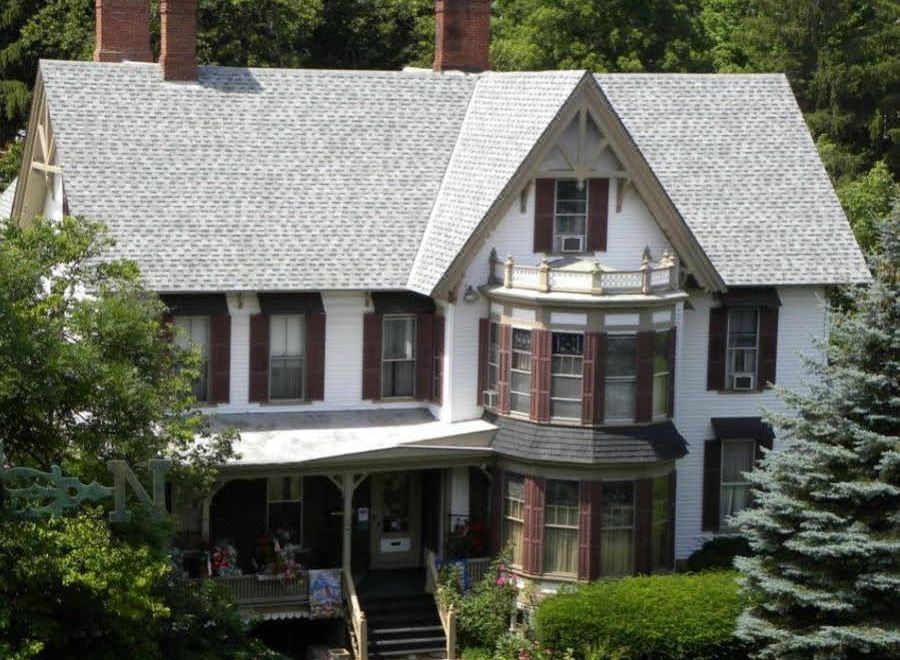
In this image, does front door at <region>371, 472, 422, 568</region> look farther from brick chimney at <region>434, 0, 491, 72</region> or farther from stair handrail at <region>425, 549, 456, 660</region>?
brick chimney at <region>434, 0, 491, 72</region>

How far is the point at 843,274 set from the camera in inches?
1537

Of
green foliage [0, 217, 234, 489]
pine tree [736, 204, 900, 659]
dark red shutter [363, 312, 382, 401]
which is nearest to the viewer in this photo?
green foliage [0, 217, 234, 489]

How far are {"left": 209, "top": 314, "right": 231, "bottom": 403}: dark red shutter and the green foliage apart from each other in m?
4.90

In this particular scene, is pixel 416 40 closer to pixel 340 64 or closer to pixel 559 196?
pixel 340 64

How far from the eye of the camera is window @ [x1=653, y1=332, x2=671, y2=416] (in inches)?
1420

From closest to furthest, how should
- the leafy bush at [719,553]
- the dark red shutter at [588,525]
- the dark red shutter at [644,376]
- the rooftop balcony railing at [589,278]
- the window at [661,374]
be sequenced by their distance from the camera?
the rooftop balcony railing at [589,278], the dark red shutter at [588,525], the dark red shutter at [644,376], the window at [661,374], the leafy bush at [719,553]

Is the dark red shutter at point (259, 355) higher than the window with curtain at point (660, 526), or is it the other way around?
the dark red shutter at point (259, 355)

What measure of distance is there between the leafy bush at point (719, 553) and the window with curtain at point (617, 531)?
6.06 feet

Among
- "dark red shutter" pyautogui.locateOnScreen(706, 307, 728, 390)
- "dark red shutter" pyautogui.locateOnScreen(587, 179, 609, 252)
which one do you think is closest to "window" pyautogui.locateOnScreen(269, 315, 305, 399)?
"dark red shutter" pyautogui.locateOnScreen(587, 179, 609, 252)

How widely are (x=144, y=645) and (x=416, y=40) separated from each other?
44.1 meters

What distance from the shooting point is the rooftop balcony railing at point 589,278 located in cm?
3525

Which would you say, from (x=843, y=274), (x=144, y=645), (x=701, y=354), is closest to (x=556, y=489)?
(x=701, y=354)

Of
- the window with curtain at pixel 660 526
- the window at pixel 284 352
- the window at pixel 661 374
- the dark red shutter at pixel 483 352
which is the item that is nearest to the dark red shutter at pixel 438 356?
the dark red shutter at pixel 483 352

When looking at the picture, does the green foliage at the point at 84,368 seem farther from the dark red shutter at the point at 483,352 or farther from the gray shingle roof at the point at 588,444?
the dark red shutter at the point at 483,352
